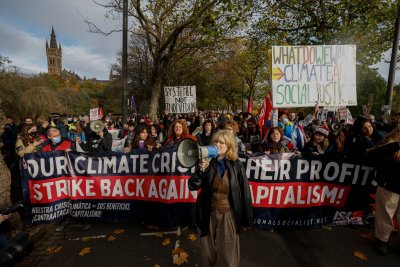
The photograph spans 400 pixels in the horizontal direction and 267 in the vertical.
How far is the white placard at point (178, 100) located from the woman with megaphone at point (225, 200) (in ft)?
31.9

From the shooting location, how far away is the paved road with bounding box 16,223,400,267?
3.52 m

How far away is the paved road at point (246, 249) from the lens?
352 centimetres

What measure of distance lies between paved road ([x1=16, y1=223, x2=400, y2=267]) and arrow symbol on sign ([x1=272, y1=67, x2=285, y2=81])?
3.13 meters

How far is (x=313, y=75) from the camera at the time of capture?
5.61m

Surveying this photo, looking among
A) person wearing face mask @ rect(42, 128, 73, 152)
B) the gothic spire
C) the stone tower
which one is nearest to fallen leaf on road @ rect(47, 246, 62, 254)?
person wearing face mask @ rect(42, 128, 73, 152)

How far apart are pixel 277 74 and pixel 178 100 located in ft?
24.3

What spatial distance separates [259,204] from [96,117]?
10.3 metres

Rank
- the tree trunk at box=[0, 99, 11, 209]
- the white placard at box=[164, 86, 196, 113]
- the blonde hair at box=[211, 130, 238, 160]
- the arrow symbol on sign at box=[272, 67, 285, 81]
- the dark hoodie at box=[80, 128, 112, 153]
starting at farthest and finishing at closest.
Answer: the white placard at box=[164, 86, 196, 113] < the dark hoodie at box=[80, 128, 112, 153] < the arrow symbol on sign at box=[272, 67, 285, 81] < the tree trunk at box=[0, 99, 11, 209] < the blonde hair at box=[211, 130, 238, 160]

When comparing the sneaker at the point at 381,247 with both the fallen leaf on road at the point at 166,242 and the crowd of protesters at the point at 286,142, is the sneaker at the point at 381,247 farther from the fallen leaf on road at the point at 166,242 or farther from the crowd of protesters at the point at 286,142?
the fallen leaf on road at the point at 166,242

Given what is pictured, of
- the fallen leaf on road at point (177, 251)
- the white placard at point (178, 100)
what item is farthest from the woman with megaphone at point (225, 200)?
→ the white placard at point (178, 100)

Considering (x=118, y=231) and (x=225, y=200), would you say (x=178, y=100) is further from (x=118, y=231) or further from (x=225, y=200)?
(x=225, y=200)

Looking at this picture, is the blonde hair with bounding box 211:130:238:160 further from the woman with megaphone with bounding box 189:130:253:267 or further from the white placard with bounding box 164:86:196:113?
the white placard with bounding box 164:86:196:113

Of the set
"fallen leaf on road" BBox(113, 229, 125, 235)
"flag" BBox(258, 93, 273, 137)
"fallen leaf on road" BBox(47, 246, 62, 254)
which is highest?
"flag" BBox(258, 93, 273, 137)

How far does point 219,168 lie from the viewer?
110 inches
